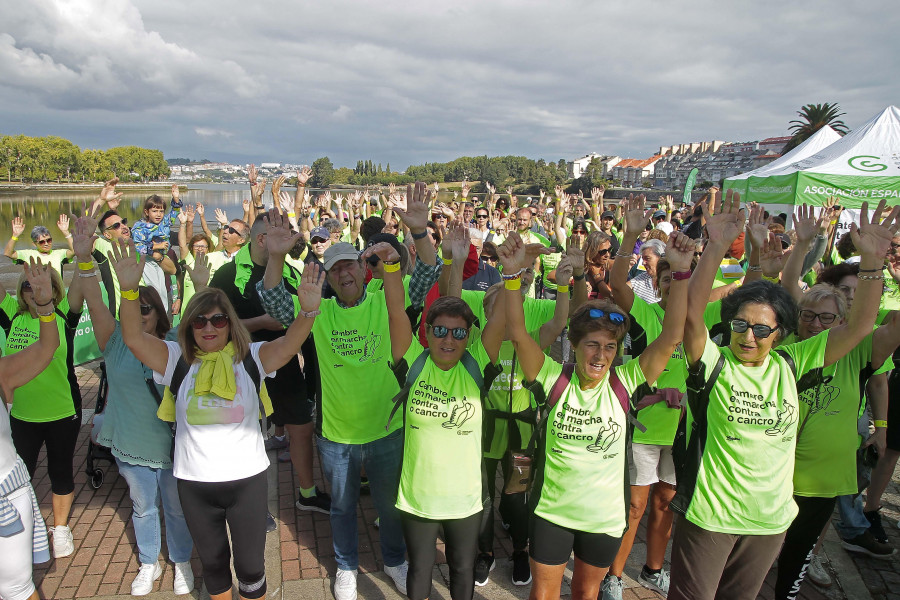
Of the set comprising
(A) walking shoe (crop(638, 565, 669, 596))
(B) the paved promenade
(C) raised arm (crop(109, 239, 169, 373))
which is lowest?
(B) the paved promenade

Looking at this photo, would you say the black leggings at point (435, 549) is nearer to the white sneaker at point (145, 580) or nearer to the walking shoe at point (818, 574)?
the white sneaker at point (145, 580)

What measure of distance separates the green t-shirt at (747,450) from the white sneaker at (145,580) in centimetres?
297

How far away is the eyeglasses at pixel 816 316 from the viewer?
271 cm

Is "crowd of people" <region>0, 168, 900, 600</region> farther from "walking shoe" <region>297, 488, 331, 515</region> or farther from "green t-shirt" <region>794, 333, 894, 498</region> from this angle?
"walking shoe" <region>297, 488, 331, 515</region>

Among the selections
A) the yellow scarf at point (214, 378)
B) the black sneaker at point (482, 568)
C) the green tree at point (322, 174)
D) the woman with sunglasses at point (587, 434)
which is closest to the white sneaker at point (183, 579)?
the yellow scarf at point (214, 378)

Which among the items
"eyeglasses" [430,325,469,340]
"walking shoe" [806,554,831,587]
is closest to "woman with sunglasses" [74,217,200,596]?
"eyeglasses" [430,325,469,340]

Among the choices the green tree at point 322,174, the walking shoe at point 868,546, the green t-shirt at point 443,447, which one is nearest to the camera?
the green t-shirt at point 443,447

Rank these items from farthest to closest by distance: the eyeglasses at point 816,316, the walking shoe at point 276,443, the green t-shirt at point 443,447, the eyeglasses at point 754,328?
the walking shoe at point 276,443 < the eyeglasses at point 816,316 < the green t-shirt at point 443,447 < the eyeglasses at point 754,328

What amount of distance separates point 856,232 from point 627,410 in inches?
57.0

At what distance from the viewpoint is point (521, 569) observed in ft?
10.2

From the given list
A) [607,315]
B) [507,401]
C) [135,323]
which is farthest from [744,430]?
[135,323]

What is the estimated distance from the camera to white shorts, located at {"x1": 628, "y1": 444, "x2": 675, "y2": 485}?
2945mm

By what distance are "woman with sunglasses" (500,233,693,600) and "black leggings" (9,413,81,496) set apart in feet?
9.82

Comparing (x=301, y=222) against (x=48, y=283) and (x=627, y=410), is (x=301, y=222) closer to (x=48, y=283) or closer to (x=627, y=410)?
(x=48, y=283)
